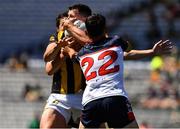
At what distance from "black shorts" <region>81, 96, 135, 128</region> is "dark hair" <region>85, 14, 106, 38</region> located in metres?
0.63

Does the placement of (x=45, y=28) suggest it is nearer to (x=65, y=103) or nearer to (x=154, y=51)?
(x=65, y=103)

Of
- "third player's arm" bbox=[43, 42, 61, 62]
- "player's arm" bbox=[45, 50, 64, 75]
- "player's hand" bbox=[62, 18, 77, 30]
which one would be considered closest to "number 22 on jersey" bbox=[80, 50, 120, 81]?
"player's hand" bbox=[62, 18, 77, 30]

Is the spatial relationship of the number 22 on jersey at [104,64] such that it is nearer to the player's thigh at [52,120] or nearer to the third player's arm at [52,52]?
the third player's arm at [52,52]

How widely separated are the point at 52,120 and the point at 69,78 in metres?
0.50

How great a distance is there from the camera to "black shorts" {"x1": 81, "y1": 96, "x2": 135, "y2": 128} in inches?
268

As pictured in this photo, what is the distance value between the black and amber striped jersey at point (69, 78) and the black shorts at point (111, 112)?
1202 millimetres

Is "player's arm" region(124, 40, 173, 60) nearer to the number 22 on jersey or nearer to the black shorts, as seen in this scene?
the number 22 on jersey

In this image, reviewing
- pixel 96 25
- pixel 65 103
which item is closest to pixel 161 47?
pixel 96 25

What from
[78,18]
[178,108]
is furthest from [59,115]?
[178,108]

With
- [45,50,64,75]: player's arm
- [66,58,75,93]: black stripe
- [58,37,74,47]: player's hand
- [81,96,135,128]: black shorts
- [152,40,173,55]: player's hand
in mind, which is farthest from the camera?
[66,58,75,93]: black stripe

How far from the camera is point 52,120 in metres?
8.02

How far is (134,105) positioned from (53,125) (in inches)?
390

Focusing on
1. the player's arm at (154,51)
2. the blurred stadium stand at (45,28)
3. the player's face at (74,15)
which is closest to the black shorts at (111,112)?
the player's arm at (154,51)

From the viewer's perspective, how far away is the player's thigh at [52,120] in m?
8.00
